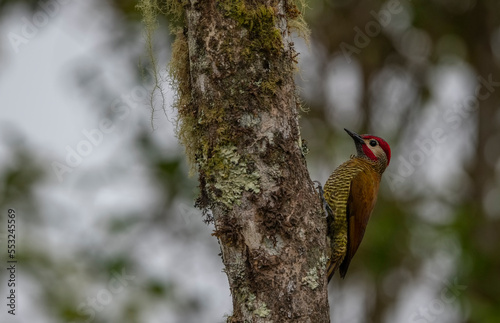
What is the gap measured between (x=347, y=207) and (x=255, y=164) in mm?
2119

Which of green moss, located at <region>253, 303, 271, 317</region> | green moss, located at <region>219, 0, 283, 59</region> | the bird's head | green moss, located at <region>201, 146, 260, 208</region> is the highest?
the bird's head

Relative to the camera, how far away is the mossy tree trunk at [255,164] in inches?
85.0

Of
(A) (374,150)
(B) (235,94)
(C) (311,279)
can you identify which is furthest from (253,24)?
(A) (374,150)

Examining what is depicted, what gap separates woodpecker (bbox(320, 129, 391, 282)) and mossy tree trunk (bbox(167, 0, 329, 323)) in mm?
1858

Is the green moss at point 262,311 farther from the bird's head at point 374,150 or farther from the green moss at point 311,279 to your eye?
the bird's head at point 374,150

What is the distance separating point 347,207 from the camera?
166 inches

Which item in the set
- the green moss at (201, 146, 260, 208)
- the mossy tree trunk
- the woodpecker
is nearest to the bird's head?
the woodpecker

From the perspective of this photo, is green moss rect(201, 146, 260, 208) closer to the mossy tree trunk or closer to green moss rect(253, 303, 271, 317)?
the mossy tree trunk

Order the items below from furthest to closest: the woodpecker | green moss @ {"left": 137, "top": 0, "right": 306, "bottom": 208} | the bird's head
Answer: the bird's head, the woodpecker, green moss @ {"left": 137, "top": 0, "right": 306, "bottom": 208}

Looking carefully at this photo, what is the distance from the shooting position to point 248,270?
218 cm

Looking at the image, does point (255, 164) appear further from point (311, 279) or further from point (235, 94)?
point (311, 279)

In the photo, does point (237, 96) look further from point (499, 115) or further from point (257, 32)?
point (499, 115)

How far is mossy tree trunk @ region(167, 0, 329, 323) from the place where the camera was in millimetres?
2158

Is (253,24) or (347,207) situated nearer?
(253,24)
